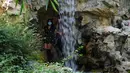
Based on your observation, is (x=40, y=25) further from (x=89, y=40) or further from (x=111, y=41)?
(x=111, y=41)

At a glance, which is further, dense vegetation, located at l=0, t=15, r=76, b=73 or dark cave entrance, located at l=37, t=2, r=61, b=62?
dark cave entrance, located at l=37, t=2, r=61, b=62

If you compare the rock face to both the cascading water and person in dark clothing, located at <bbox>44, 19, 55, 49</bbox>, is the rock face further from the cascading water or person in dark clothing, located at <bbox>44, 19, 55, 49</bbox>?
person in dark clothing, located at <bbox>44, 19, 55, 49</bbox>

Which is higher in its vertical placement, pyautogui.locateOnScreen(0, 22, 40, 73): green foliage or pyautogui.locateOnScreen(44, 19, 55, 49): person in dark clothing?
pyautogui.locateOnScreen(0, 22, 40, 73): green foliage

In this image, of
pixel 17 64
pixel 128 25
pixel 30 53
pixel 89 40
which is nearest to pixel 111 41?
pixel 89 40

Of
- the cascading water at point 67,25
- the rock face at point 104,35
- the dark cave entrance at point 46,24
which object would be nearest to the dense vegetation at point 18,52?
the dark cave entrance at point 46,24

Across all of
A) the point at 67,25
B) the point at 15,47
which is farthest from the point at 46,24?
the point at 15,47

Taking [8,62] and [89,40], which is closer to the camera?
[8,62]

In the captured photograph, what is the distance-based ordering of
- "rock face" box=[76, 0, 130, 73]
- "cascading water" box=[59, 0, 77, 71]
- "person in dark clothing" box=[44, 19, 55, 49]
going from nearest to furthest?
"rock face" box=[76, 0, 130, 73] < "person in dark clothing" box=[44, 19, 55, 49] < "cascading water" box=[59, 0, 77, 71]

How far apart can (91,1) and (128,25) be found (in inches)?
61.8

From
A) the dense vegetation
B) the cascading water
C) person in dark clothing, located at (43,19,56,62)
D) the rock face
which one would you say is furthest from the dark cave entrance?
the dense vegetation

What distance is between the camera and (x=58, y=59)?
767 cm

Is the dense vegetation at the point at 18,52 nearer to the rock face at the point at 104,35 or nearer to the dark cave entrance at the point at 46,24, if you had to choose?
the dark cave entrance at the point at 46,24

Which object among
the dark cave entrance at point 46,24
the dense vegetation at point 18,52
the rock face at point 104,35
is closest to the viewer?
the dense vegetation at point 18,52

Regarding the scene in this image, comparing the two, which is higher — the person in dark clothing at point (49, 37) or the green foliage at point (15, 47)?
the green foliage at point (15, 47)
